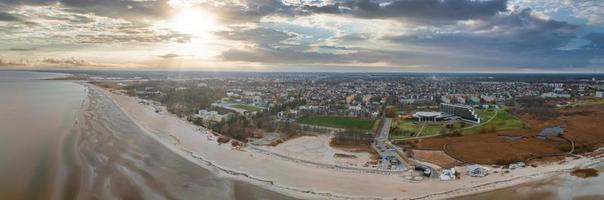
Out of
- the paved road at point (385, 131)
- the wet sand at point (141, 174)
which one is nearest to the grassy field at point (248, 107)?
the paved road at point (385, 131)

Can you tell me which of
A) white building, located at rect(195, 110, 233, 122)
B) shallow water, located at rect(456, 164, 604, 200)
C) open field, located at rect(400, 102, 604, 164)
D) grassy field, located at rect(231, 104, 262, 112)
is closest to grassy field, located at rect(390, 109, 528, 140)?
open field, located at rect(400, 102, 604, 164)

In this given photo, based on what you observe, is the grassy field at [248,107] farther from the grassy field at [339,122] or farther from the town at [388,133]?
the grassy field at [339,122]

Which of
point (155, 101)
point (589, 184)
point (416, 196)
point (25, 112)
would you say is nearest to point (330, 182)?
point (416, 196)

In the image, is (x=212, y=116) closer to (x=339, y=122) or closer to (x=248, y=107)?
(x=248, y=107)

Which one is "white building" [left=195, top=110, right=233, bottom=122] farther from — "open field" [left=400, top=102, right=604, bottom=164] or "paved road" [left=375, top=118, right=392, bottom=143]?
"open field" [left=400, top=102, right=604, bottom=164]

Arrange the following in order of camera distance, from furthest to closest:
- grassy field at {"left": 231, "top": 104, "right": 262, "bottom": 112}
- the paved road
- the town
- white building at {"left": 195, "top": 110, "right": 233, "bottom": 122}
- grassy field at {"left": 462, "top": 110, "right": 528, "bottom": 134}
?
grassy field at {"left": 231, "top": 104, "right": 262, "bottom": 112}
white building at {"left": 195, "top": 110, "right": 233, "bottom": 122}
grassy field at {"left": 462, "top": 110, "right": 528, "bottom": 134}
the paved road
the town
